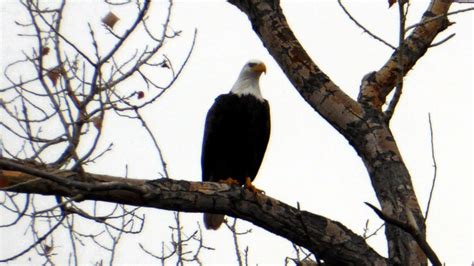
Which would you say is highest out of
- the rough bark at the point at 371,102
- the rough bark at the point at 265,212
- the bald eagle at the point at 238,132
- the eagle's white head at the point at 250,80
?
the eagle's white head at the point at 250,80

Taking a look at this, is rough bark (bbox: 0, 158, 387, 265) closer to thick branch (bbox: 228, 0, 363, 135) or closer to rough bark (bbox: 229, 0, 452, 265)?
rough bark (bbox: 229, 0, 452, 265)

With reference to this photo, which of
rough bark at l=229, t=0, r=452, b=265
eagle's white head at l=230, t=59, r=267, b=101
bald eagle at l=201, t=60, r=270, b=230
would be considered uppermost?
eagle's white head at l=230, t=59, r=267, b=101

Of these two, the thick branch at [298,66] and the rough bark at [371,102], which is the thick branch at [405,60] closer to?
the rough bark at [371,102]

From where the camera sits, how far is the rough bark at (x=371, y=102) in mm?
3705

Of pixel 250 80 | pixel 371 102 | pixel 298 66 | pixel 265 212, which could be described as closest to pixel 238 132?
pixel 250 80

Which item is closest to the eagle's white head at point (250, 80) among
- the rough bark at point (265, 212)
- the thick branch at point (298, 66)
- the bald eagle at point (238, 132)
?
the bald eagle at point (238, 132)

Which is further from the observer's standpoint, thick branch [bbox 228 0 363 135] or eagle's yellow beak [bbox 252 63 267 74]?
eagle's yellow beak [bbox 252 63 267 74]

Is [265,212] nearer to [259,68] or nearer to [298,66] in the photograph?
[298,66]

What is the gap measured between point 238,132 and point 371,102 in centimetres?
174

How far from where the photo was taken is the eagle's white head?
19.6 feet

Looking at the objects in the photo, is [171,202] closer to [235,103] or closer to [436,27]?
[436,27]

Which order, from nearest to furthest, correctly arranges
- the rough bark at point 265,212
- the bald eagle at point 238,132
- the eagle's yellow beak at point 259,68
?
the rough bark at point 265,212 < the bald eagle at point 238,132 < the eagle's yellow beak at point 259,68

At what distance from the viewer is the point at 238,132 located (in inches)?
227

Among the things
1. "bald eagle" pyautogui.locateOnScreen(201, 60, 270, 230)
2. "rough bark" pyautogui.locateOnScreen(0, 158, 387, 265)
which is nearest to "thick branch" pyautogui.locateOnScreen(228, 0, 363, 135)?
"rough bark" pyautogui.locateOnScreen(0, 158, 387, 265)
